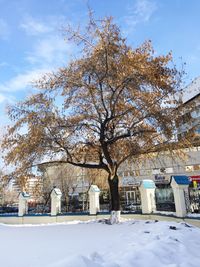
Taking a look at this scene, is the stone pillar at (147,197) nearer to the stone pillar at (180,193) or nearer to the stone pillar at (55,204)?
the stone pillar at (180,193)

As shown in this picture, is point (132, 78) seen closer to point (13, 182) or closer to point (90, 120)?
point (90, 120)

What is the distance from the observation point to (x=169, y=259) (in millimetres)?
6488

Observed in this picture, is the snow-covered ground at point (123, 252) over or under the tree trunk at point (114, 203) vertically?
under

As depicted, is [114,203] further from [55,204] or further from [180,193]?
[55,204]

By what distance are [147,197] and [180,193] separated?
280 cm

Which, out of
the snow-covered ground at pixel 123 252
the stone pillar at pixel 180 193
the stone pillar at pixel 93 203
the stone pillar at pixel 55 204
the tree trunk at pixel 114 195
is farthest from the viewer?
the stone pillar at pixel 55 204

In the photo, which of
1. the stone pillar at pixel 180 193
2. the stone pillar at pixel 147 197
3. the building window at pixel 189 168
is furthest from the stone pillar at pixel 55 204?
the building window at pixel 189 168

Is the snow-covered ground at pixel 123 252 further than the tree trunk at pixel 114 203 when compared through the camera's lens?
No

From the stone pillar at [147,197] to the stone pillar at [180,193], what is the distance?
237 centimetres

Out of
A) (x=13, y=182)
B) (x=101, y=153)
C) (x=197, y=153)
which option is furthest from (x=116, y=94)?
(x=197, y=153)

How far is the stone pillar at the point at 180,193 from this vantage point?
12531mm

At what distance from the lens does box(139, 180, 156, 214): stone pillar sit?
50.2 feet

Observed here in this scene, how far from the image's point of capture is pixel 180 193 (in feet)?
42.1

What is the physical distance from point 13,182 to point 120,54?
8.53 meters
